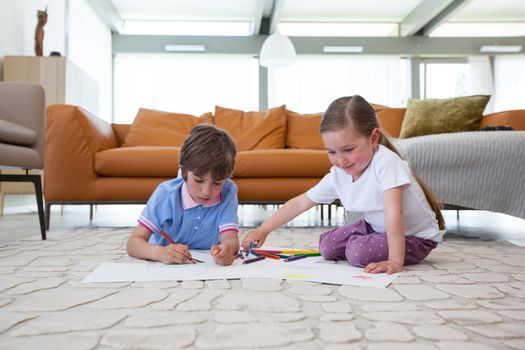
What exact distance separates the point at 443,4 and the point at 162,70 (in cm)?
418

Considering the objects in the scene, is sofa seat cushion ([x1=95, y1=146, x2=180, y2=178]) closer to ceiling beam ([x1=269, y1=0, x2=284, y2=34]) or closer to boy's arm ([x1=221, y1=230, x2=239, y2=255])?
boy's arm ([x1=221, y1=230, x2=239, y2=255])

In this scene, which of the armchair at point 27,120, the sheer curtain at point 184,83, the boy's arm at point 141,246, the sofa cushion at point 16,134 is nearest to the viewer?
the boy's arm at point 141,246

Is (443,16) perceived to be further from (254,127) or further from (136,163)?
(136,163)

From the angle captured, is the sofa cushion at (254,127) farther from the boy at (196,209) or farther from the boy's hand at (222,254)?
the boy's hand at (222,254)

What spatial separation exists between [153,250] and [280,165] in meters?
1.48

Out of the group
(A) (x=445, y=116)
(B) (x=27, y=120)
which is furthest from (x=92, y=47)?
(A) (x=445, y=116)

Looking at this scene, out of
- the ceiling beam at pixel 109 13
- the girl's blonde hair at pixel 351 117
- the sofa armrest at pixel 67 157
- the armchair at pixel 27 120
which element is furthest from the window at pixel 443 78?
the girl's blonde hair at pixel 351 117

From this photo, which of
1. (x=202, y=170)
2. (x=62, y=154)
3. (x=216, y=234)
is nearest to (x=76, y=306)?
(x=202, y=170)

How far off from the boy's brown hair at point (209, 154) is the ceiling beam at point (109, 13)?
19.2ft

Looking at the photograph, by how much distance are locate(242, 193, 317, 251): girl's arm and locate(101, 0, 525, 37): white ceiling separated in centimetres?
543

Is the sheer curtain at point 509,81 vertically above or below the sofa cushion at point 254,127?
above

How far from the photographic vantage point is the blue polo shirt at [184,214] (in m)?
1.47

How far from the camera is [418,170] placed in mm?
2137

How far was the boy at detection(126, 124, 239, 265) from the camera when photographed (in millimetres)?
1318
